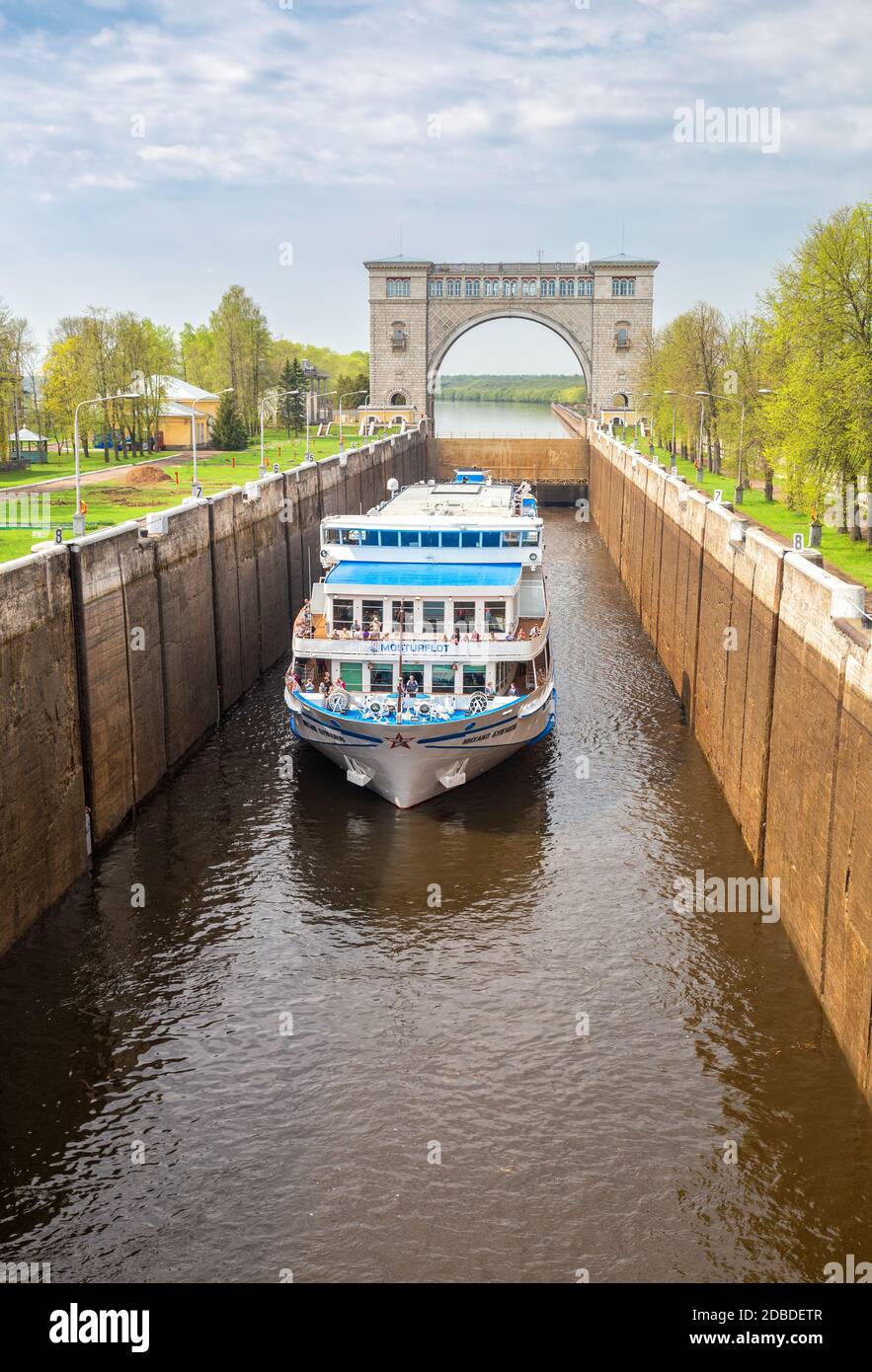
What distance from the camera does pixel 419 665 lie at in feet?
107

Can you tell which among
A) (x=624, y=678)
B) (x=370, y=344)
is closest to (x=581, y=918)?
(x=624, y=678)

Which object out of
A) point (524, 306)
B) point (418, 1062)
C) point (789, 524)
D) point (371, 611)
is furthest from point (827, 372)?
point (524, 306)

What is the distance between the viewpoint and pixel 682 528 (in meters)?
44.9

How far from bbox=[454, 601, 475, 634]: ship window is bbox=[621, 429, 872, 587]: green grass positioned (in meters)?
8.66

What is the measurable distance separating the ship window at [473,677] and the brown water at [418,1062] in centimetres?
301

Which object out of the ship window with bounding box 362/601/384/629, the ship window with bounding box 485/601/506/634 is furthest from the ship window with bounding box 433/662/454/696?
the ship window with bounding box 362/601/384/629

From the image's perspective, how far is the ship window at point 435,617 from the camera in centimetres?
3381

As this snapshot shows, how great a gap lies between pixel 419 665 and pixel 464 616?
234cm

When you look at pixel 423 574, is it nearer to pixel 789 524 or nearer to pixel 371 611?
pixel 371 611

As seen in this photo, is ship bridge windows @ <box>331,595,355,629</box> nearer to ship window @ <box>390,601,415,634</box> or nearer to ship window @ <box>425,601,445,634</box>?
ship window @ <box>390,601,415,634</box>

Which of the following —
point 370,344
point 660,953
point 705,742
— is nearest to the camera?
point 660,953

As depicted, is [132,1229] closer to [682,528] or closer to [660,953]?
[660,953]
